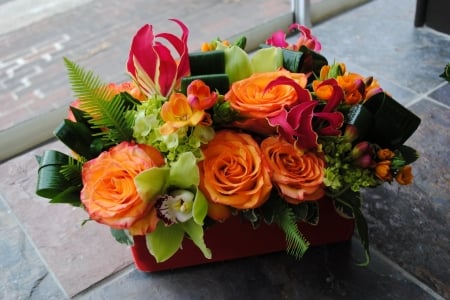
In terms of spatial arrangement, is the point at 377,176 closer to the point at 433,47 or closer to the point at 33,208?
the point at 33,208

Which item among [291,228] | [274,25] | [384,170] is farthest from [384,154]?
[274,25]

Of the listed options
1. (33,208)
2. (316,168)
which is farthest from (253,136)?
(33,208)

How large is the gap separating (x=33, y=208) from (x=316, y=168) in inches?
22.0

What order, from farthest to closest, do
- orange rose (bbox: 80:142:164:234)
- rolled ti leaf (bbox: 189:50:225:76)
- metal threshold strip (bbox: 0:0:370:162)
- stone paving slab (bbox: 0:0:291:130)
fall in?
stone paving slab (bbox: 0:0:291:130) → metal threshold strip (bbox: 0:0:370:162) → rolled ti leaf (bbox: 189:50:225:76) → orange rose (bbox: 80:142:164:234)

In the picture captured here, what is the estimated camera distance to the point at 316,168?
636mm

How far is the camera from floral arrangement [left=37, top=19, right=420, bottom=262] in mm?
620

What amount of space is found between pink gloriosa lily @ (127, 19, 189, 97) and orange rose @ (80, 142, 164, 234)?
10cm

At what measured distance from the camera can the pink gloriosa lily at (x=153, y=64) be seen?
679 millimetres

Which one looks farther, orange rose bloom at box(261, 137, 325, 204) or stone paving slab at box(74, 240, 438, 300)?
stone paving slab at box(74, 240, 438, 300)

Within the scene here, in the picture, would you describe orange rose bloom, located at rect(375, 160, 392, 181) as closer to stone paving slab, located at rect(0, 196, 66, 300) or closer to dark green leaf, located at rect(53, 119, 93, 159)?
dark green leaf, located at rect(53, 119, 93, 159)

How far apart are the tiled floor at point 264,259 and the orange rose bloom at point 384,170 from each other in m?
0.19

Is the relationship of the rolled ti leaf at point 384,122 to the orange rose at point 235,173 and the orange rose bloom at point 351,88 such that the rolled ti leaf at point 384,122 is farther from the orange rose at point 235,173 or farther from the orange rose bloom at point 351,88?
the orange rose at point 235,173

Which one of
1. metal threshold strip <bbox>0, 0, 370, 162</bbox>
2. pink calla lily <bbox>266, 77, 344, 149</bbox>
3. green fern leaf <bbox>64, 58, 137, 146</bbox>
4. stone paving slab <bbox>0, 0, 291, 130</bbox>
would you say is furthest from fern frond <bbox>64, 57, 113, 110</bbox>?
stone paving slab <bbox>0, 0, 291, 130</bbox>

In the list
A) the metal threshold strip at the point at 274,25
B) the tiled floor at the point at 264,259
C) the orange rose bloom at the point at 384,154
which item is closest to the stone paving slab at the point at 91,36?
the metal threshold strip at the point at 274,25
